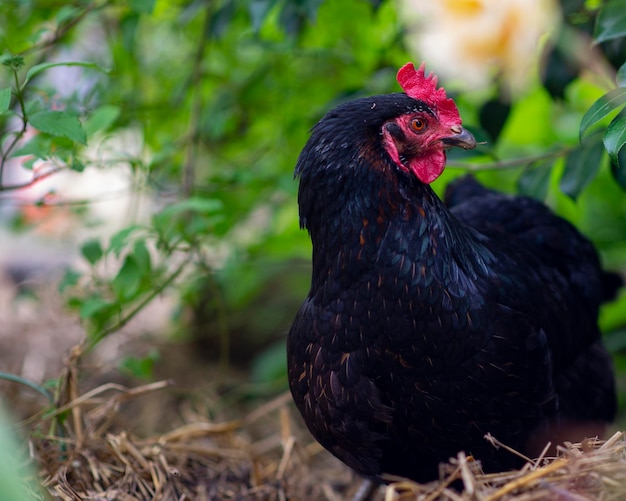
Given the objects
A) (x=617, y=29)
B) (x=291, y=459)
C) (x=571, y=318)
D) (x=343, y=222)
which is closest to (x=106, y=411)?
(x=291, y=459)

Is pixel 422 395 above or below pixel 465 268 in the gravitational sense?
below

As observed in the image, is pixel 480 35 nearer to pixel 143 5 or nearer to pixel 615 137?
pixel 143 5

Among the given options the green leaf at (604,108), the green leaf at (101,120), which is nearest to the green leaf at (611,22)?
the green leaf at (604,108)

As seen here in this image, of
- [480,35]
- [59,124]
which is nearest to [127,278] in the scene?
[59,124]

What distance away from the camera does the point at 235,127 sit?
4.18m

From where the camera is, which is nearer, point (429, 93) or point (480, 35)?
point (429, 93)

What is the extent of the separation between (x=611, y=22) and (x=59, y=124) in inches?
70.6

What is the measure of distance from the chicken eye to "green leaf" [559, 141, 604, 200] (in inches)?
30.9

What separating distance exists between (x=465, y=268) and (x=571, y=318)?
62cm

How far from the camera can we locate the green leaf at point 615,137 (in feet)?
6.20

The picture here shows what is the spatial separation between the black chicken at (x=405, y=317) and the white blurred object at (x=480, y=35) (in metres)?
1.13

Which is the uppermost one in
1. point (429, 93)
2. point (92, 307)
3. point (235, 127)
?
point (235, 127)

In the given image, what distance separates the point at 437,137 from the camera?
218 centimetres

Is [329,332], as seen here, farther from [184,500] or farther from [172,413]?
[172,413]
